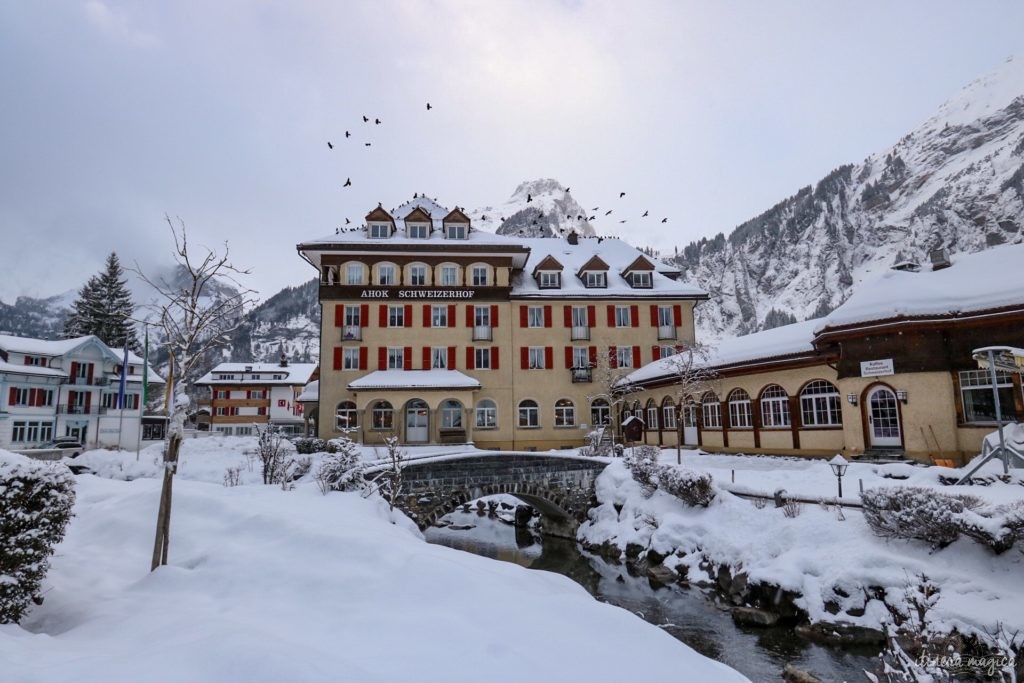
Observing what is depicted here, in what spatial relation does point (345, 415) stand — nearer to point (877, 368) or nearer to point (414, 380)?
point (414, 380)

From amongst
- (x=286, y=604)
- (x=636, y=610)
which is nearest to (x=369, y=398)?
(x=636, y=610)

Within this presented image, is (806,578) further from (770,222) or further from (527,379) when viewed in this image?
(770,222)

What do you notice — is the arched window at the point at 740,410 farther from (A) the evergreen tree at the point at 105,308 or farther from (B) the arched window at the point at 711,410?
(A) the evergreen tree at the point at 105,308

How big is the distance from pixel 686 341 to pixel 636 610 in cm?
2539

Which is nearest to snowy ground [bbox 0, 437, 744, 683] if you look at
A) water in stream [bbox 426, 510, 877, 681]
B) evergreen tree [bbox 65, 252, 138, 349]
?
water in stream [bbox 426, 510, 877, 681]

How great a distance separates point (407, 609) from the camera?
6.22 meters

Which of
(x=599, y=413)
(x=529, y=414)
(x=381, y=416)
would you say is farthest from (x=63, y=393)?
(x=599, y=413)

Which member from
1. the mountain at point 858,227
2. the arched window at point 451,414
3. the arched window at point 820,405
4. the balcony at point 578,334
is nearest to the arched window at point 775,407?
the arched window at point 820,405

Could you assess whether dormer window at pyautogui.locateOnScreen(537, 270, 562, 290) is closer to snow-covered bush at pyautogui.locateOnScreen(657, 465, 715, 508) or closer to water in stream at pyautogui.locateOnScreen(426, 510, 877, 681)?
water in stream at pyautogui.locateOnScreen(426, 510, 877, 681)

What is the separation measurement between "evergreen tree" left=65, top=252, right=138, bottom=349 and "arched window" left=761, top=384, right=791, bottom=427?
51265 millimetres

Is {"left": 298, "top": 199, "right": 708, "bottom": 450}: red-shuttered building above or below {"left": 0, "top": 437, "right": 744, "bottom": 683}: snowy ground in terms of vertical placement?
above

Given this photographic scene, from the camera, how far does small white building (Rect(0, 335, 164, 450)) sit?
1553 inches

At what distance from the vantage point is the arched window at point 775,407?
2369 centimetres

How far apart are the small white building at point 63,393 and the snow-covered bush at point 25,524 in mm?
35749
